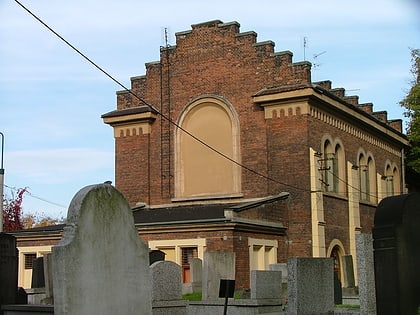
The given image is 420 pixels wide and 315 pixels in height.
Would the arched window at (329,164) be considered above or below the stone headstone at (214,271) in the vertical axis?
above

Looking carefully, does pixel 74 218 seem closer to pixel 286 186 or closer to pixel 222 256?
pixel 222 256

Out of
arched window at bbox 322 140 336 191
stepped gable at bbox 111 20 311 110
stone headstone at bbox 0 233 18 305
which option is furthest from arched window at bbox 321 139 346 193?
stone headstone at bbox 0 233 18 305

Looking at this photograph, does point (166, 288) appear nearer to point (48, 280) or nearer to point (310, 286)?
point (310, 286)

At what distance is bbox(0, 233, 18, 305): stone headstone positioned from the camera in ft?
47.2

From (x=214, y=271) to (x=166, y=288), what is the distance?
4.17 meters

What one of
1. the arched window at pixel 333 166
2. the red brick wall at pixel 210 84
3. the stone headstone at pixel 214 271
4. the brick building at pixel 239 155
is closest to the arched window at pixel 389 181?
the brick building at pixel 239 155

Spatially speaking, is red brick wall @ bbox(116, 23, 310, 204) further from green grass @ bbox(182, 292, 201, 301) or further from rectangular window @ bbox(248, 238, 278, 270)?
green grass @ bbox(182, 292, 201, 301)

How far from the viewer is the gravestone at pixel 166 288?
1762cm

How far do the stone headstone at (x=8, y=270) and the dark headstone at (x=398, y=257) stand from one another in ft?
22.7

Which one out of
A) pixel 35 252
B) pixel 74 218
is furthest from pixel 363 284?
pixel 35 252

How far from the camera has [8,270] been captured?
1451 centimetres

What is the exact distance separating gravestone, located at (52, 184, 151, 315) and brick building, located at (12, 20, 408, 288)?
16.2 meters

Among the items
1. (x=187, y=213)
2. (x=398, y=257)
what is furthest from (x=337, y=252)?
(x=398, y=257)

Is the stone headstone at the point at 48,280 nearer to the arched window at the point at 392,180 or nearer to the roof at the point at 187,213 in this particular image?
the roof at the point at 187,213
